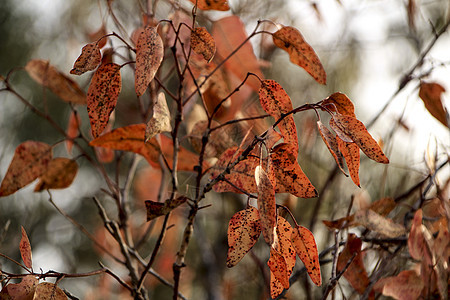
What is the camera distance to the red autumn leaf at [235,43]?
32.2 inches

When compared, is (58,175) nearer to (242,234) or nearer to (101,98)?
(101,98)

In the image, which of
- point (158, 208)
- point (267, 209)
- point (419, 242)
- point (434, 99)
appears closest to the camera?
point (267, 209)

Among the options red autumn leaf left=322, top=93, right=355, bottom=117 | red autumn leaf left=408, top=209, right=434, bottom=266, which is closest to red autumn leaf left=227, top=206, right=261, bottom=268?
red autumn leaf left=322, top=93, right=355, bottom=117

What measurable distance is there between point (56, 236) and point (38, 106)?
2.31ft

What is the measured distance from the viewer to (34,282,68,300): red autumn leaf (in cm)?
52

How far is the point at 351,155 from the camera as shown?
20.9 inches

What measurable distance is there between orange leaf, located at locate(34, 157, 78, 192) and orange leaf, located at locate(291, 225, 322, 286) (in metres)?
0.43

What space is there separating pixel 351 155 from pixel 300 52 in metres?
0.18

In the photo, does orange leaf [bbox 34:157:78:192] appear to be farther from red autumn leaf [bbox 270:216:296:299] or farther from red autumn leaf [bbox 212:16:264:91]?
red autumn leaf [bbox 270:216:296:299]

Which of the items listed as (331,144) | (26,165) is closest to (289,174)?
(331,144)

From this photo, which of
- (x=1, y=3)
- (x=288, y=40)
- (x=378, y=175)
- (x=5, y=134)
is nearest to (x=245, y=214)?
(x=288, y=40)

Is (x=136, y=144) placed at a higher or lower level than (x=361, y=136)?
higher

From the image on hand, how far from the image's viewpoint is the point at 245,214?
529mm

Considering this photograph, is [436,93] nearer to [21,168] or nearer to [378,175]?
[21,168]
